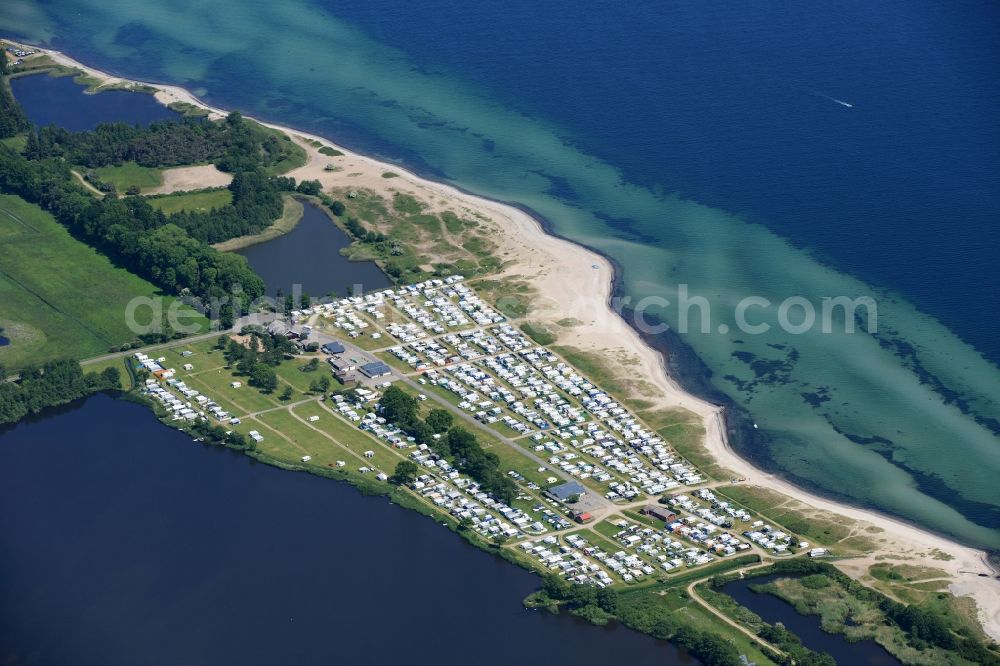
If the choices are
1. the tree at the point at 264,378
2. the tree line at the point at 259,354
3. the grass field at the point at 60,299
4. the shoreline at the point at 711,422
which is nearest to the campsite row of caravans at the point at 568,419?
the shoreline at the point at 711,422

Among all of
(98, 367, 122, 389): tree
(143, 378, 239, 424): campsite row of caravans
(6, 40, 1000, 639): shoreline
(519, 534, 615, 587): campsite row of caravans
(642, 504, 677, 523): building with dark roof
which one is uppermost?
(6, 40, 1000, 639): shoreline

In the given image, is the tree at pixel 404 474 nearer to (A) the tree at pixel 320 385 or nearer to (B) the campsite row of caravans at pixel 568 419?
(B) the campsite row of caravans at pixel 568 419

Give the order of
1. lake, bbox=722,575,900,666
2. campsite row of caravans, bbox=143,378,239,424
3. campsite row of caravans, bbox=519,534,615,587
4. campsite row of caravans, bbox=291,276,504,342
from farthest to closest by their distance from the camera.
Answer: campsite row of caravans, bbox=291,276,504,342
campsite row of caravans, bbox=143,378,239,424
campsite row of caravans, bbox=519,534,615,587
lake, bbox=722,575,900,666

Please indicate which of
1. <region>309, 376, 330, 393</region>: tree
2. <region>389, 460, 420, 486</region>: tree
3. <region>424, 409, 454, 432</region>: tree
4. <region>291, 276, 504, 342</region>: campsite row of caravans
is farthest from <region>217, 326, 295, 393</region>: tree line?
<region>389, 460, 420, 486</region>: tree

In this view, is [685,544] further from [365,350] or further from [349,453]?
[365,350]

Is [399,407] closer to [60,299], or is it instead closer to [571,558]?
[571,558]

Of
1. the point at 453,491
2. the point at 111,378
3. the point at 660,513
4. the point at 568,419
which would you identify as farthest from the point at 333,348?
the point at 660,513

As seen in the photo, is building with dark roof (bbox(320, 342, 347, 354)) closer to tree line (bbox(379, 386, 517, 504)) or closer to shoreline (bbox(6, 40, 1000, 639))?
tree line (bbox(379, 386, 517, 504))
